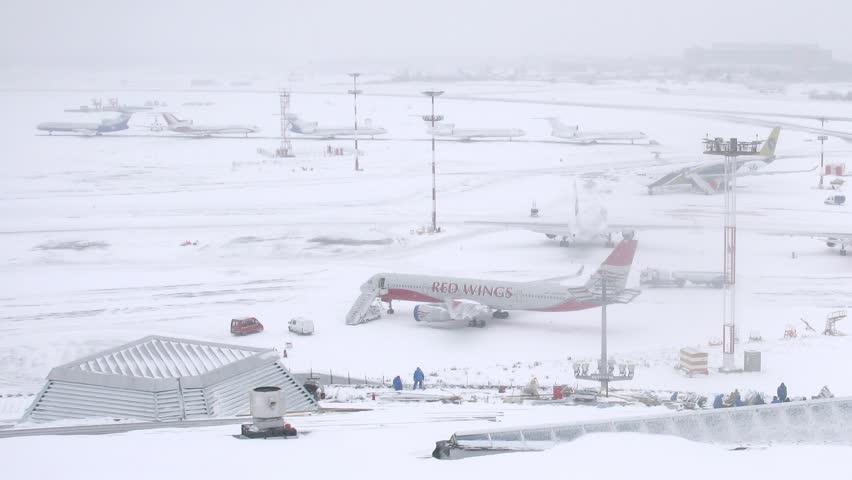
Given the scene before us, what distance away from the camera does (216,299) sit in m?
52.9

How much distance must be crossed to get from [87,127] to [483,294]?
4188 inches

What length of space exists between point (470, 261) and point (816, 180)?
44.4 meters

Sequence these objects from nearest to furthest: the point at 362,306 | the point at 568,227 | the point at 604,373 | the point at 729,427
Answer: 1. the point at 729,427
2. the point at 604,373
3. the point at 362,306
4. the point at 568,227

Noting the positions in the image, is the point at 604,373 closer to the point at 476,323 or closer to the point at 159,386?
the point at 476,323

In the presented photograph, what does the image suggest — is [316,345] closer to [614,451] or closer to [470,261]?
[470,261]

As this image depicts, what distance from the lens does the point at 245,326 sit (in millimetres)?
46781

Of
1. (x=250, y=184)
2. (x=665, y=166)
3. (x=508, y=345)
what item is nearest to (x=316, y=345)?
(x=508, y=345)

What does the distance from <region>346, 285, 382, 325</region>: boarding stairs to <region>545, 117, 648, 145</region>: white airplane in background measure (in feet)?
254

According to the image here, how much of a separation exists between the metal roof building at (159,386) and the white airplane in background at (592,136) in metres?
97.7

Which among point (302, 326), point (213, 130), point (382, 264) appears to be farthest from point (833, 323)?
point (213, 130)

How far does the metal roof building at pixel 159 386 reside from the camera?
91.8 feet

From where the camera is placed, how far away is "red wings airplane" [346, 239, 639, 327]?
152 ft

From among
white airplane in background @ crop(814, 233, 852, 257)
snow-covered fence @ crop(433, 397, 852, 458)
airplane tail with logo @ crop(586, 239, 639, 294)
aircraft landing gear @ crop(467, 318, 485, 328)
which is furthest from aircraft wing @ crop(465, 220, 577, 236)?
snow-covered fence @ crop(433, 397, 852, 458)

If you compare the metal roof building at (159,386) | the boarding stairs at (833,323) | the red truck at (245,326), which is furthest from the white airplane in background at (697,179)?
the metal roof building at (159,386)
